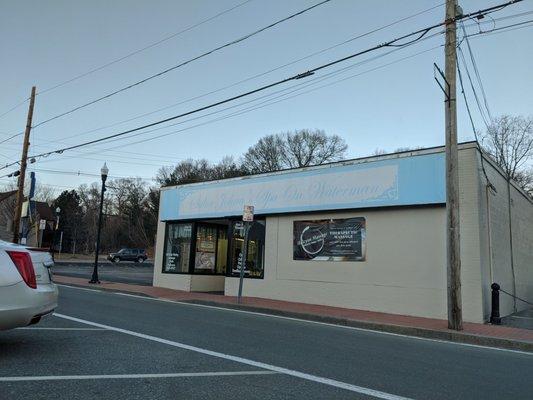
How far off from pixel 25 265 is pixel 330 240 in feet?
37.0

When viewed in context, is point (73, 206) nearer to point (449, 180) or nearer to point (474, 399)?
point (449, 180)

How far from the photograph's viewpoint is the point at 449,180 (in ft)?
39.5

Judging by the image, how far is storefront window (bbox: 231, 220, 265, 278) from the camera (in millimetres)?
18328

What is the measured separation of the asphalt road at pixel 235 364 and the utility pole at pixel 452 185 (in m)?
1.54

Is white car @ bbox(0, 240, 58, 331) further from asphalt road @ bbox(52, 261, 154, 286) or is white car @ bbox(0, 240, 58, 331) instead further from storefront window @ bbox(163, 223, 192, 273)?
asphalt road @ bbox(52, 261, 154, 286)

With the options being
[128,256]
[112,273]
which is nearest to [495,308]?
[112,273]

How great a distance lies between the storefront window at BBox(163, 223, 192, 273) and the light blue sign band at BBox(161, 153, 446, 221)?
0.55 m

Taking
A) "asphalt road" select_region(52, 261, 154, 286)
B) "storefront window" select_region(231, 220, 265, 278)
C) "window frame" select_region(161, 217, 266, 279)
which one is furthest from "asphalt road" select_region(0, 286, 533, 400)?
"asphalt road" select_region(52, 261, 154, 286)

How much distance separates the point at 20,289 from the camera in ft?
20.5

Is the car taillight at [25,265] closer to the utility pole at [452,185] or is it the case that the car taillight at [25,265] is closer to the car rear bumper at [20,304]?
the car rear bumper at [20,304]

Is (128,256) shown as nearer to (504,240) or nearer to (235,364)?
(504,240)

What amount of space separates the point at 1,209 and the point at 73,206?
34.6ft

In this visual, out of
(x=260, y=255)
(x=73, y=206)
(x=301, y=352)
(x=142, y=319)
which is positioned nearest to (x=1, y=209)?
(x=73, y=206)

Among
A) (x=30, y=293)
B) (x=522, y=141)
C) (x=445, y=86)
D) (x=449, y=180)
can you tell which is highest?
(x=522, y=141)
